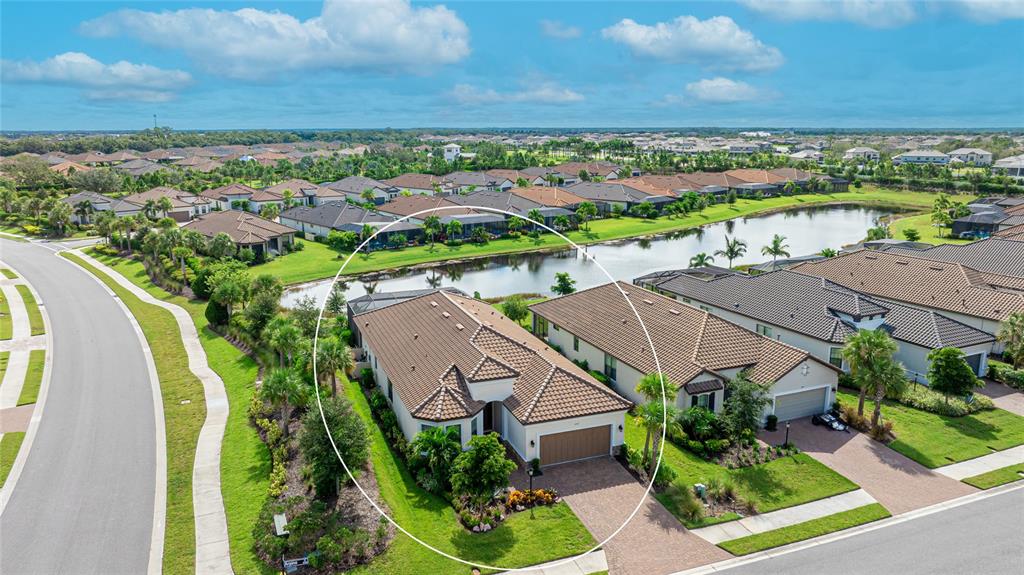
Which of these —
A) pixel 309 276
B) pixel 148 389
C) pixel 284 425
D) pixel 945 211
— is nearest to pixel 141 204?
pixel 309 276

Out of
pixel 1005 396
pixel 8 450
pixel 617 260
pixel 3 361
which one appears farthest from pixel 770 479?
pixel 617 260

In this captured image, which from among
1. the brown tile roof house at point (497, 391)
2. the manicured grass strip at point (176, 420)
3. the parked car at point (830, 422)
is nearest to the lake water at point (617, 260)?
the manicured grass strip at point (176, 420)

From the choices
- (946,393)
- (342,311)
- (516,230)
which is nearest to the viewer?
(946,393)

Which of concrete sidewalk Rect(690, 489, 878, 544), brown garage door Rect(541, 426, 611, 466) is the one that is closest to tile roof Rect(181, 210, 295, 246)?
brown garage door Rect(541, 426, 611, 466)

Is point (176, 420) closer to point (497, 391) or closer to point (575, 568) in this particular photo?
point (497, 391)

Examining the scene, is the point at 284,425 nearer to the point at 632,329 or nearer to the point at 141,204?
the point at 632,329

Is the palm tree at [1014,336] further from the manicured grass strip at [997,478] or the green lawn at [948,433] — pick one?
the manicured grass strip at [997,478]

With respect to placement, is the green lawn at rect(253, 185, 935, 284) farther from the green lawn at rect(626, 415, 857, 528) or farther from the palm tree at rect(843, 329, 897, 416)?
the palm tree at rect(843, 329, 897, 416)
